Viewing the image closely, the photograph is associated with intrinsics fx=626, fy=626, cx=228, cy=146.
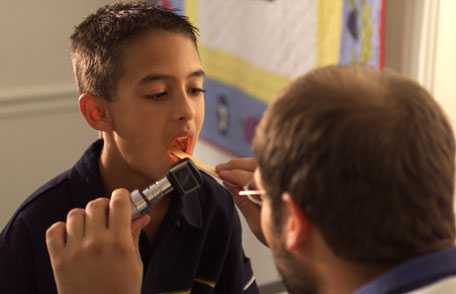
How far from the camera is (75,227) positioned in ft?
2.36

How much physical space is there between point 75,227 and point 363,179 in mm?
349

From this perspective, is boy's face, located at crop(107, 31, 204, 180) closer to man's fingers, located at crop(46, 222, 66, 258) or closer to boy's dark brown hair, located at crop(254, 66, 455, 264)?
man's fingers, located at crop(46, 222, 66, 258)

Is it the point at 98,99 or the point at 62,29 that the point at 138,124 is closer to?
the point at 98,99

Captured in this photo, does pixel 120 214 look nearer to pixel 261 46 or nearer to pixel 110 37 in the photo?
pixel 110 37

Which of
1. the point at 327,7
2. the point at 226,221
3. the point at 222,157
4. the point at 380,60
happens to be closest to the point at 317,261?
the point at 226,221

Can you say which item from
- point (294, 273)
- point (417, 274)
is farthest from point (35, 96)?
point (417, 274)

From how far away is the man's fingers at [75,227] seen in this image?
28.1 inches

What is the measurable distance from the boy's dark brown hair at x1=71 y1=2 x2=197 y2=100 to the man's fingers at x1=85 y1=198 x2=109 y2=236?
10.9 inches

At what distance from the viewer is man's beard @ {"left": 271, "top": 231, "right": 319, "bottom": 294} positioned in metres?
0.61

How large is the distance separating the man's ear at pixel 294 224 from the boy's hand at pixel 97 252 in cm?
20

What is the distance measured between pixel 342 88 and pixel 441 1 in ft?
1.84

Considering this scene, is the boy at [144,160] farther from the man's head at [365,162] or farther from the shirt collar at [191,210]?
the man's head at [365,162]

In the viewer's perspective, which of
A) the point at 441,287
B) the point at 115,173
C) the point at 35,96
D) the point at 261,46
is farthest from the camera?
the point at 35,96

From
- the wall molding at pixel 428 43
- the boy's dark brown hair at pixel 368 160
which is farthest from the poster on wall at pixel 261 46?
the boy's dark brown hair at pixel 368 160
